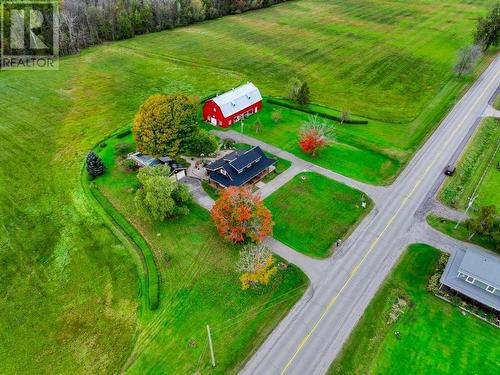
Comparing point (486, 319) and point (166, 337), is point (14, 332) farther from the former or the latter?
point (486, 319)

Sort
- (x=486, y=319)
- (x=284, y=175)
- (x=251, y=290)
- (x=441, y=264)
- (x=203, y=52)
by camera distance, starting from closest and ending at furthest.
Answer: (x=486, y=319)
(x=251, y=290)
(x=441, y=264)
(x=284, y=175)
(x=203, y=52)

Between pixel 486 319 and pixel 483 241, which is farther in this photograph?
pixel 483 241

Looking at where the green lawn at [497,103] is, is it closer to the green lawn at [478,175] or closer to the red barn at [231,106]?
the green lawn at [478,175]

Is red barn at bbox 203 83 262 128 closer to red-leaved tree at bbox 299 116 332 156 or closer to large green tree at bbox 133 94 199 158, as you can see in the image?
large green tree at bbox 133 94 199 158

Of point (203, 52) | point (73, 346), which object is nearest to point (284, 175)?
point (73, 346)

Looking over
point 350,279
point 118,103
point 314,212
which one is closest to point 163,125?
point 314,212

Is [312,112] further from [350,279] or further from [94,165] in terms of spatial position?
[94,165]

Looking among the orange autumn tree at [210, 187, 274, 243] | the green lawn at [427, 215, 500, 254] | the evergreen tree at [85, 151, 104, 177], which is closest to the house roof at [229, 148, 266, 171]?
the orange autumn tree at [210, 187, 274, 243]

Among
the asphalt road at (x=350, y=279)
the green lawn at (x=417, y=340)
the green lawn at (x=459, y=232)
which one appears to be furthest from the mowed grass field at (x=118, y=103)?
the green lawn at (x=417, y=340)
